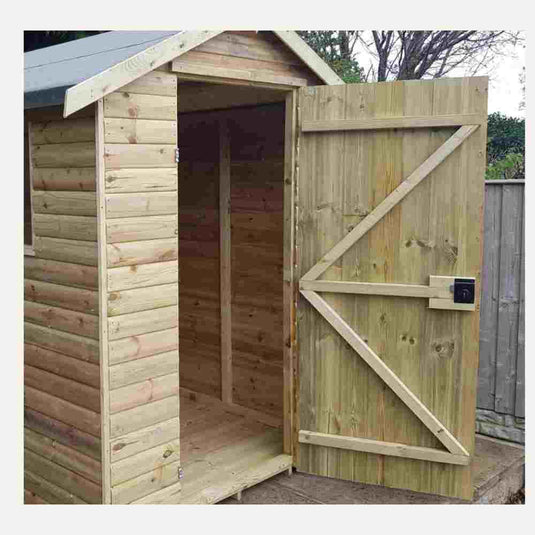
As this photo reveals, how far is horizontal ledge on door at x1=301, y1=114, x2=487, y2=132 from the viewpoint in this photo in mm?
4570

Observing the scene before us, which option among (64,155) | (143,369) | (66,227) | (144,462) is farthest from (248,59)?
(144,462)

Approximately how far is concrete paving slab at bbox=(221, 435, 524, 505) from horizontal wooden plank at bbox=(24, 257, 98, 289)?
173cm

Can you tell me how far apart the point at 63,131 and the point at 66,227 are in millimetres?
522

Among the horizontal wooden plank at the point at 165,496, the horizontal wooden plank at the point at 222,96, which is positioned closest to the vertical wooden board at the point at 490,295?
the horizontal wooden plank at the point at 222,96

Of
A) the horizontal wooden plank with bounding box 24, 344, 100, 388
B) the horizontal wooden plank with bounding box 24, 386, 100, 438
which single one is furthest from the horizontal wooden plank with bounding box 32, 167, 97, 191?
the horizontal wooden plank with bounding box 24, 386, 100, 438

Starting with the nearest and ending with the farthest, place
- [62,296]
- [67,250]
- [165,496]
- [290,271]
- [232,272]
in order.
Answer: [67,250] → [62,296] → [165,496] → [290,271] → [232,272]

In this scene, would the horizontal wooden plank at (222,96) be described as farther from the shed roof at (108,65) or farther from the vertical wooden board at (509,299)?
the vertical wooden board at (509,299)

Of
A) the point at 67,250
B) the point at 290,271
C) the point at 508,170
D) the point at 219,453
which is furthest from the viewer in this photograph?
the point at 508,170

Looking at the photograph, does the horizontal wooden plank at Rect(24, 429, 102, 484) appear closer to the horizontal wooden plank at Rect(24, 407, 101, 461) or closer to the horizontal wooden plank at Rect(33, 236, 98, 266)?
the horizontal wooden plank at Rect(24, 407, 101, 461)

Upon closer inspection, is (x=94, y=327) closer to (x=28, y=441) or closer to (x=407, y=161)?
(x=28, y=441)

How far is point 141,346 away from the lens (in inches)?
167

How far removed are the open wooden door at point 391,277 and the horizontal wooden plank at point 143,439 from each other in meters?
1.09

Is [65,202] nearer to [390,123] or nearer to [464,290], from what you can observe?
[390,123]

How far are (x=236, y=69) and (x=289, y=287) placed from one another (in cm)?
146
